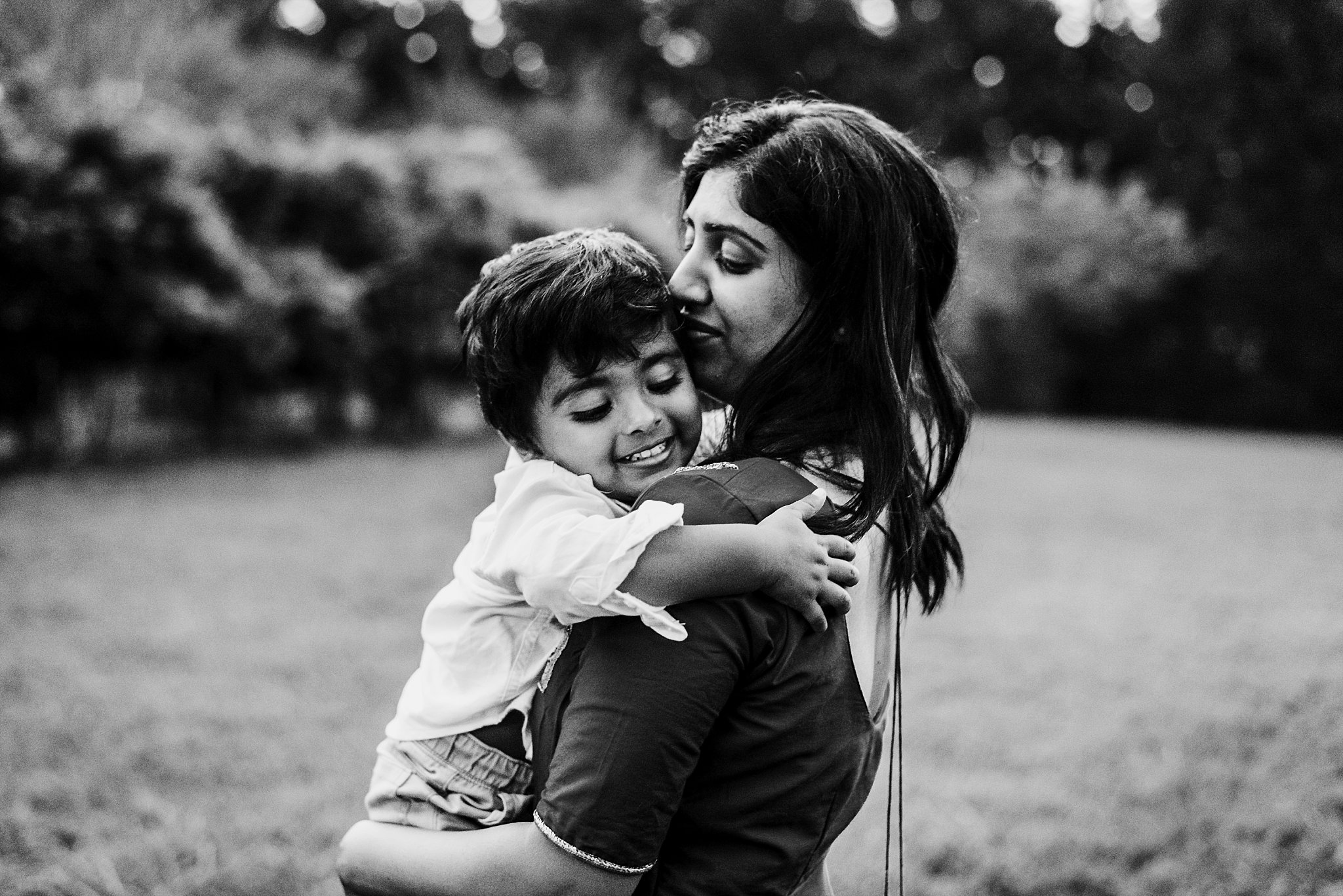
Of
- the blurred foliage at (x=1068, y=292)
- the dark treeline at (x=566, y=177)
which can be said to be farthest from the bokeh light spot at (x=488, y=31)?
→ the blurred foliage at (x=1068, y=292)

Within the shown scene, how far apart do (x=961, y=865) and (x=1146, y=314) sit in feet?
76.9

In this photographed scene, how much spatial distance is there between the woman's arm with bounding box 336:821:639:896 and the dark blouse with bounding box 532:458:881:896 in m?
0.03

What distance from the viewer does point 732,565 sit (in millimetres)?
1331

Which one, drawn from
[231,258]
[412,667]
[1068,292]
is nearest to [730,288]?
[412,667]

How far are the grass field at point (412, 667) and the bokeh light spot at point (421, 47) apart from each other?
25.9 m

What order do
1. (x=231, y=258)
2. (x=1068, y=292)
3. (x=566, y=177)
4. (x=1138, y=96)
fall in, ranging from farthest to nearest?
(x=1138, y=96)
(x=1068, y=292)
(x=566, y=177)
(x=231, y=258)

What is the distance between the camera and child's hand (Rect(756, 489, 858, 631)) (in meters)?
1.34

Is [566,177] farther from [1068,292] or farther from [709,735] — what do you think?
A: [709,735]

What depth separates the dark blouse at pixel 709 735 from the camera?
1.29 metres

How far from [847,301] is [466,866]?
36.8 inches

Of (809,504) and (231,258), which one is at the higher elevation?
(809,504)

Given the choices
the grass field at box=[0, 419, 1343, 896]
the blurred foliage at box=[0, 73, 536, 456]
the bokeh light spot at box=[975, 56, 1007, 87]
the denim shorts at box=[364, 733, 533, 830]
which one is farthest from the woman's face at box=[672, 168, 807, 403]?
the bokeh light spot at box=[975, 56, 1007, 87]

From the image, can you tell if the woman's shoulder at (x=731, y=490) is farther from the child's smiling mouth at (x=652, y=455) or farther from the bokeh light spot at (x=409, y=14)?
the bokeh light spot at (x=409, y=14)

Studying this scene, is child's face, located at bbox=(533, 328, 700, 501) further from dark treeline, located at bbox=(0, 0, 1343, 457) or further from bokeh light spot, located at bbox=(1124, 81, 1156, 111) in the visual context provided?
bokeh light spot, located at bbox=(1124, 81, 1156, 111)
